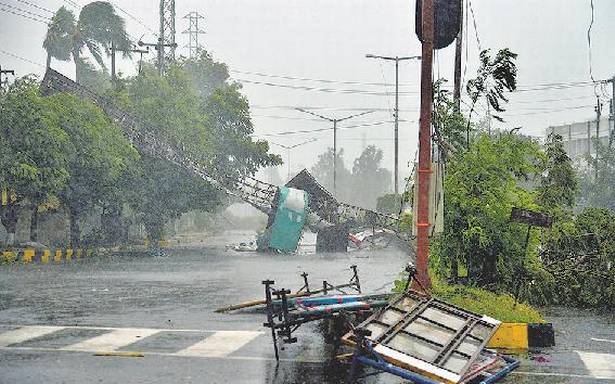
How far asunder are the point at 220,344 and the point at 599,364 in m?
5.38

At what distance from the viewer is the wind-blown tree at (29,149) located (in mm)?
33344

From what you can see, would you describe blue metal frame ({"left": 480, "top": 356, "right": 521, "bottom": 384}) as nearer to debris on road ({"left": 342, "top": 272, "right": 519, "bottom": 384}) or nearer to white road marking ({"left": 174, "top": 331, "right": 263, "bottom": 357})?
debris on road ({"left": 342, "top": 272, "right": 519, "bottom": 384})

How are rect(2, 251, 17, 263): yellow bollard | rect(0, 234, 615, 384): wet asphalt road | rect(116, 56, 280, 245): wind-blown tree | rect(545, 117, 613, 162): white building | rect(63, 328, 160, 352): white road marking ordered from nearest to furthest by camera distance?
rect(0, 234, 615, 384): wet asphalt road < rect(63, 328, 160, 352): white road marking < rect(2, 251, 17, 263): yellow bollard < rect(116, 56, 280, 245): wind-blown tree < rect(545, 117, 613, 162): white building

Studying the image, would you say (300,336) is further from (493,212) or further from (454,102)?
(454,102)

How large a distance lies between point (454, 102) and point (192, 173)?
96.3ft

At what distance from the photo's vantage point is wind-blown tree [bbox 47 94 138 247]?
3706cm

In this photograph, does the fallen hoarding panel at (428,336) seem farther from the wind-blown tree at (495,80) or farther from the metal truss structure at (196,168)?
the metal truss structure at (196,168)

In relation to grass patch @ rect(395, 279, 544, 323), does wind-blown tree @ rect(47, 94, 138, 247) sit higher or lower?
higher

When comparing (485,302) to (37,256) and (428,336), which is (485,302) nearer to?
(428,336)

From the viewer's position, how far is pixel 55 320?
14164 mm

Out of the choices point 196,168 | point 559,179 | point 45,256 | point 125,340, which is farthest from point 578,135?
point 125,340

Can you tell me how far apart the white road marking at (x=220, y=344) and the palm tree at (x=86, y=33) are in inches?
2421

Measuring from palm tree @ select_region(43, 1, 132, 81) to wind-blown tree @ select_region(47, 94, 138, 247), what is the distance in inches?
1282

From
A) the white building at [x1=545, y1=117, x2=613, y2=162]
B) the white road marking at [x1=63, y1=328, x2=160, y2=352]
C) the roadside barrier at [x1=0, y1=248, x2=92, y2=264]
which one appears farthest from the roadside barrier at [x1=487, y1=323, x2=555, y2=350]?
the white building at [x1=545, y1=117, x2=613, y2=162]
